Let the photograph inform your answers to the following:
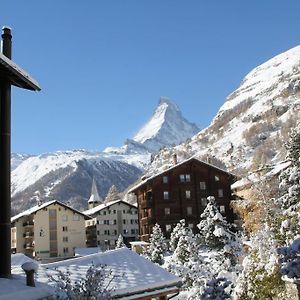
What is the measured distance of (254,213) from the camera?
36469 millimetres

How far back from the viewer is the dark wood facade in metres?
65.2

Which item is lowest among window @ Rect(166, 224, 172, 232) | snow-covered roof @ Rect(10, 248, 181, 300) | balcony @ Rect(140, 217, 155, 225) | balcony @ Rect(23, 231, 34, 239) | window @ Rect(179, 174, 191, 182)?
snow-covered roof @ Rect(10, 248, 181, 300)

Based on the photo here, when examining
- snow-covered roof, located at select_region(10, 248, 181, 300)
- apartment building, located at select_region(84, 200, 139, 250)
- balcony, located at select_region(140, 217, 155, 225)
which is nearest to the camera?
snow-covered roof, located at select_region(10, 248, 181, 300)

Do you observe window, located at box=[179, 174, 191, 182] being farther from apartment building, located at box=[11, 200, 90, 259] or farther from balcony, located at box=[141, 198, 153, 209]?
apartment building, located at box=[11, 200, 90, 259]

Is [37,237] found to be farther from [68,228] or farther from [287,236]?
[287,236]

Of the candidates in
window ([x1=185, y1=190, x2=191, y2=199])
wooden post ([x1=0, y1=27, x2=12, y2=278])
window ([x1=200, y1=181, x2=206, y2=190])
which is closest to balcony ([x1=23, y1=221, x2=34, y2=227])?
window ([x1=185, y1=190, x2=191, y2=199])

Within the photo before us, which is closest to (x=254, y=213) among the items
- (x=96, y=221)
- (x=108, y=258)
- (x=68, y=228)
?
(x=108, y=258)

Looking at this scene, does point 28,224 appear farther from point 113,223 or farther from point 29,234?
point 113,223

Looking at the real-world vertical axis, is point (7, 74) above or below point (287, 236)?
above

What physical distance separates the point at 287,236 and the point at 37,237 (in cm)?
6170

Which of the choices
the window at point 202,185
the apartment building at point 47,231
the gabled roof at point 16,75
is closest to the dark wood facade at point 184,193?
the window at point 202,185

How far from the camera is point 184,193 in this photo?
6594cm

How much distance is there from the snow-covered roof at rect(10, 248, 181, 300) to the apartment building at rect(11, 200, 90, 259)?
198 ft

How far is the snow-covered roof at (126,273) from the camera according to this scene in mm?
13156
